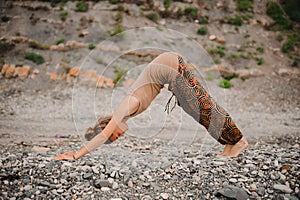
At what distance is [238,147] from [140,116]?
577 centimetres

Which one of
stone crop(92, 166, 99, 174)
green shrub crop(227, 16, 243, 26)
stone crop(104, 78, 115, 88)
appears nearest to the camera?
stone crop(92, 166, 99, 174)

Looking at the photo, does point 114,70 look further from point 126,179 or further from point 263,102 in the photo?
point 126,179

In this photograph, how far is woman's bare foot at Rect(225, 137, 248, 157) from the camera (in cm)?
571

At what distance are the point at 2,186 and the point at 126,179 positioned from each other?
6.70 feet

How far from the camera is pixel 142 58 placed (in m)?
17.0

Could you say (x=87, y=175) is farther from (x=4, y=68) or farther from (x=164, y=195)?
(x=4, y=68)

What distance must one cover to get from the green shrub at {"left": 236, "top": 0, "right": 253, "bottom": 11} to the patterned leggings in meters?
16.9

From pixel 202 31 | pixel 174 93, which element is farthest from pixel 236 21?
pixel 174 93

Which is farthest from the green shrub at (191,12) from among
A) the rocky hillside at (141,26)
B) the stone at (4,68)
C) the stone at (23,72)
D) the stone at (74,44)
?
the stone at (4,68)

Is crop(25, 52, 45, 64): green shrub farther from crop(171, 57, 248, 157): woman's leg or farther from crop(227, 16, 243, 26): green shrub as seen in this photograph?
crop(171, 57, 248, 157): woman's leg

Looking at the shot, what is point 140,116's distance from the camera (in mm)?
11172

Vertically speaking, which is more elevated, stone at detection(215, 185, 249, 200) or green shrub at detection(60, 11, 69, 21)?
stone at detection(215, 185, 249, 200)

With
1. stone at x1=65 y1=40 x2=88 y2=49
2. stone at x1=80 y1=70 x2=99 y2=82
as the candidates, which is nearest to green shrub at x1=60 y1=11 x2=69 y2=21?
stone at x1=65 y1=40 x2=88 y2=49

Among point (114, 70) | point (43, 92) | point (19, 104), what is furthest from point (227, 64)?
point (19, 104)
